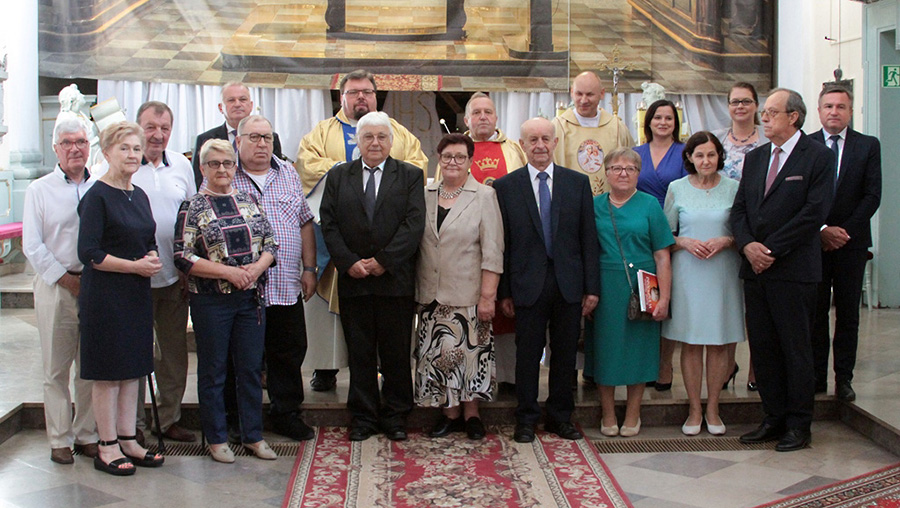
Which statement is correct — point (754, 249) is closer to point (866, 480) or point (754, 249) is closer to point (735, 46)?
point (866, 480)

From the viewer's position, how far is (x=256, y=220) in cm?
395

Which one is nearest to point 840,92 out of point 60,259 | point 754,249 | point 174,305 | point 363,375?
point 754,249

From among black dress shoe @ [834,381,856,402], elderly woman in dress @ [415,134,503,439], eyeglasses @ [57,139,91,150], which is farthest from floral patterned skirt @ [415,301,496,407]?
black dress shoe @ [834,381,856,402]

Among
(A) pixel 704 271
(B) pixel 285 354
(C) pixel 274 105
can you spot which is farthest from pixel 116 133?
(C) pixel 274 105

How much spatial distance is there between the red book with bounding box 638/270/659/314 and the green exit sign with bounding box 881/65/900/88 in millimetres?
4120

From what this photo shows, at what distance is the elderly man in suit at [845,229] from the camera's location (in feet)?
14.8

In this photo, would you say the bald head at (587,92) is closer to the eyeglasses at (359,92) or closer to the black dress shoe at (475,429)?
the eyeglasses at (359,92)

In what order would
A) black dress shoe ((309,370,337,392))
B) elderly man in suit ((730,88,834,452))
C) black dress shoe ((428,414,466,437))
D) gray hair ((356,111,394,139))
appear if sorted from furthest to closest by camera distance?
black dress shoe ((309,370,337,392)) → black dress shoe ((428,414,466,437)) → gray hair ((356,111,394,139)) → elderly man in suit ((730,88,834,452))

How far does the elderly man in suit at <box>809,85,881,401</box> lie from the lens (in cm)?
451

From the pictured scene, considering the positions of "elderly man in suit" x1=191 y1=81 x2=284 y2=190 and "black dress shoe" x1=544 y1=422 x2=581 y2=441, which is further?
"elderly man in suit" x1=191 y1=81 x2=284 y2=190

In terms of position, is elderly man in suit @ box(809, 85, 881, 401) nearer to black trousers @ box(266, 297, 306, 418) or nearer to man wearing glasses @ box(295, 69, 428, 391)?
man wearing glasses @ box(295, 69, 428, 391)

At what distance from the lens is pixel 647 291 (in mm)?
4270

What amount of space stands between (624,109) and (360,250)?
538cm

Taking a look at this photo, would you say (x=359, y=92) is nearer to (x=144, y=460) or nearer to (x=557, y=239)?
(x=557, y=239)
